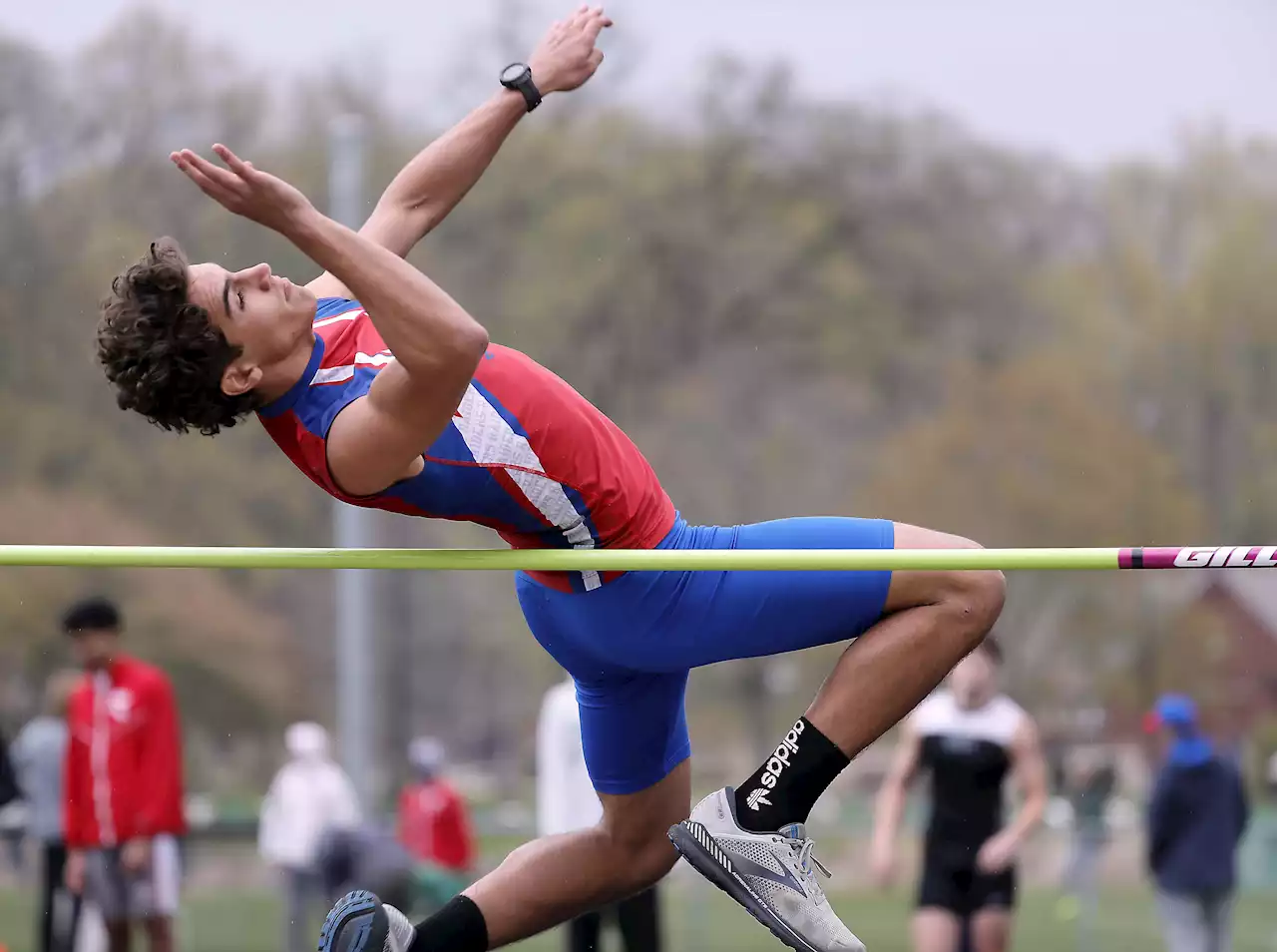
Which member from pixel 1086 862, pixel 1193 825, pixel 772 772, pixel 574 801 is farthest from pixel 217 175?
pixel 1086 862

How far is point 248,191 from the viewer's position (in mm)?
3459

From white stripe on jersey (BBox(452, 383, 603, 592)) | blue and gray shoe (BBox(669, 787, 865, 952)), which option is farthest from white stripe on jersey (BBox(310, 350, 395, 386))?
blue and gray shoe (BBox(669, 787, 865, 952))

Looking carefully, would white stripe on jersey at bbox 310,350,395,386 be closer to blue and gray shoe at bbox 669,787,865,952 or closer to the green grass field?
blue and gray shoe at bbox 669,787,865,952

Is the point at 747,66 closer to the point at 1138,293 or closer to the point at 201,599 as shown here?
the point at 1138,293

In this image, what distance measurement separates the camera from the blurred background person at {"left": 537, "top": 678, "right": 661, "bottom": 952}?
24.8ft

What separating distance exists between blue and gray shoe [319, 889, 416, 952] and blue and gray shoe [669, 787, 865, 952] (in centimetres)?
69

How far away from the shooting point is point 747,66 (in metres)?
30.8

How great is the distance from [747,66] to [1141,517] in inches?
392

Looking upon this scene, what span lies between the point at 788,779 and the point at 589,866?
25.4 inches

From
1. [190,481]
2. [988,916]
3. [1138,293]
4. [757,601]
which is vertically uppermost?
[1138,293]

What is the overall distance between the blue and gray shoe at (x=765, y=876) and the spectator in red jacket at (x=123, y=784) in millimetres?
5063

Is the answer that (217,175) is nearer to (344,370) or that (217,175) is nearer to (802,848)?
(344,370)

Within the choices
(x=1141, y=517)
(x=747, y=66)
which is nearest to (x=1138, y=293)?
(x=1141, y=517)

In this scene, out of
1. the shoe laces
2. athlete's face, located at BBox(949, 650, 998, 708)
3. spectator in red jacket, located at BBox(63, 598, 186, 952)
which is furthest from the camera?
spectator in red jacket, located at BBox(63, 598, 186, 952)
